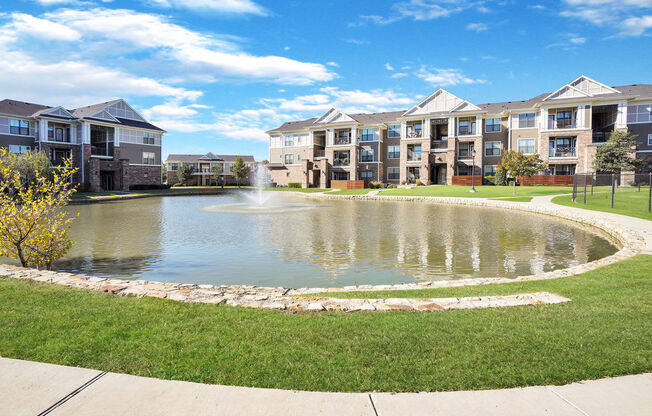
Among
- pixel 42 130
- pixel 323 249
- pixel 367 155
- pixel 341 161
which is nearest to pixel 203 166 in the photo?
pixel 341 161

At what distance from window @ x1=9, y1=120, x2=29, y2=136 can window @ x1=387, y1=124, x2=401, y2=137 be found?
4960cm

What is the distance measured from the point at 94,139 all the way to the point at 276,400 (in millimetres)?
64628

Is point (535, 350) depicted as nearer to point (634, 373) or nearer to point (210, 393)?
point (634, 373)

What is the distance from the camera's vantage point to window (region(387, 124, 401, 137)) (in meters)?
62.2

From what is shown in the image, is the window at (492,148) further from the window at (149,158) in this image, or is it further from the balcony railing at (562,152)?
the window at (149,158)

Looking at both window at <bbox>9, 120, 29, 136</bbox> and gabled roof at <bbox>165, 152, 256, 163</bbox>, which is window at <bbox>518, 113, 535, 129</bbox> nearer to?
window at <bbox>9, 120, 29, 136</bbox>

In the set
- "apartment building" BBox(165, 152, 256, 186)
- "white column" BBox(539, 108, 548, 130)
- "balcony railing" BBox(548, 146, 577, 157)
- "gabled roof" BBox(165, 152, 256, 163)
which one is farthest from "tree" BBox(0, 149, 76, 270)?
"gabled roof" BBox(165, 152, 256, 163)

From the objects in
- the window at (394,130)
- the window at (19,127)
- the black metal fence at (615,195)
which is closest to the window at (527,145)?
the black metal fence at (615,195)

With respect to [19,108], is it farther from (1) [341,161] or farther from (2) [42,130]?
(1) [341,161]

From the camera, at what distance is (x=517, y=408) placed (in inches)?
134

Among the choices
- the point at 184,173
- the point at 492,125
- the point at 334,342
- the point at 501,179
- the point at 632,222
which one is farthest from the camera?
the point at 184,173

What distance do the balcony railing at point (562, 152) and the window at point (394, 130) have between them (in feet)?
70.5

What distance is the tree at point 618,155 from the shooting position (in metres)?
42.8

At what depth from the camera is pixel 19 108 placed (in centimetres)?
4953
